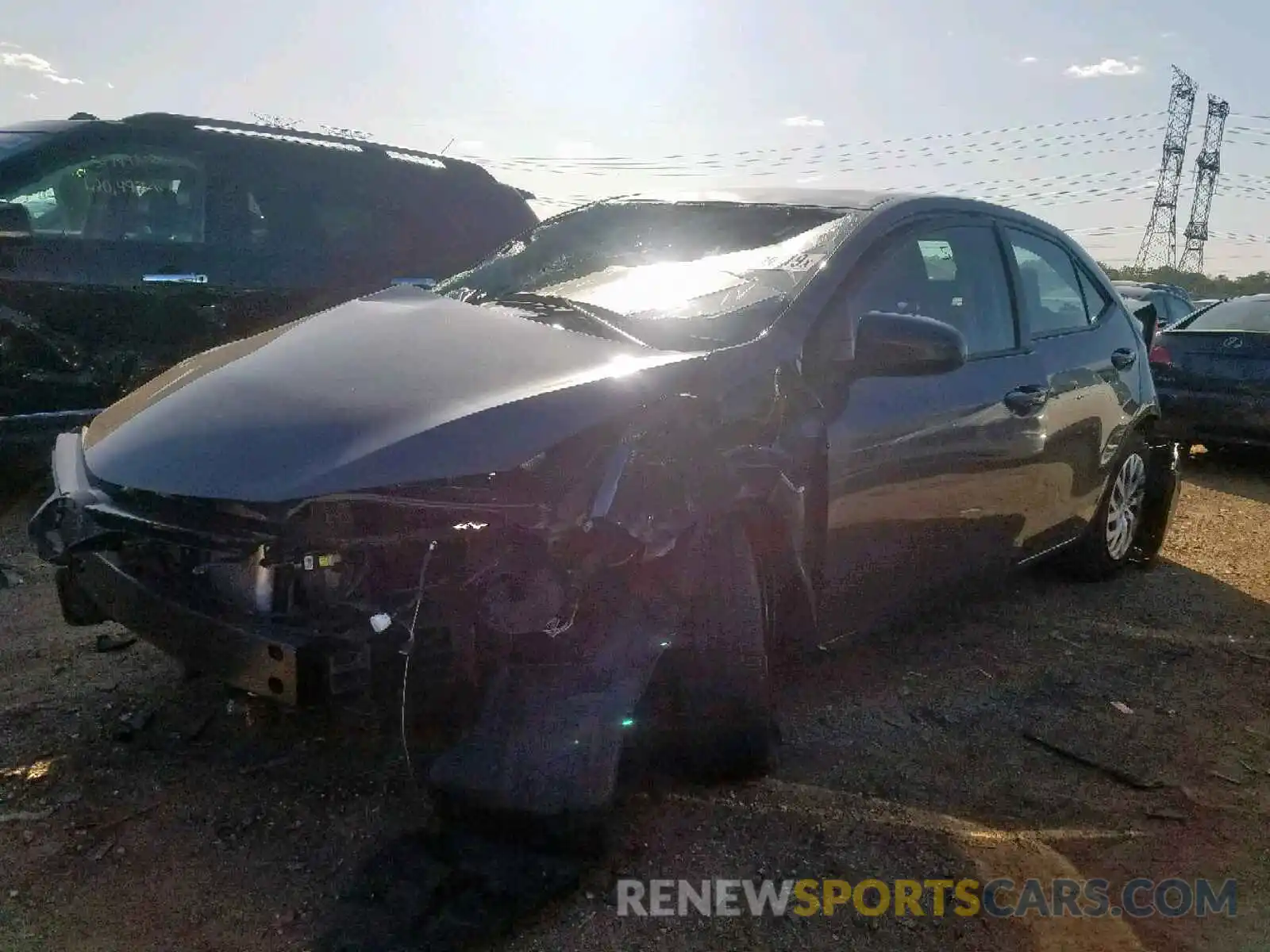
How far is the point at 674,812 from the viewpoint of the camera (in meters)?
2.88

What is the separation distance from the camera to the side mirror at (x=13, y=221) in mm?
4863

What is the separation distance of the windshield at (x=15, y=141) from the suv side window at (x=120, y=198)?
0.52 feet

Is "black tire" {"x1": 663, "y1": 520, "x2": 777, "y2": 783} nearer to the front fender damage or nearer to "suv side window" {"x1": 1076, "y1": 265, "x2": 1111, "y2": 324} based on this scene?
the front fender damage

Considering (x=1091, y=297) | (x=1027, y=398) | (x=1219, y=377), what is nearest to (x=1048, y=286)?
(x=1091, y=297)

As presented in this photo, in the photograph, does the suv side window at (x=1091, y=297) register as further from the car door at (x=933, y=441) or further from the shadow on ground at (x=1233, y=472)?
the shadow on ground at (x=1233, y=472)

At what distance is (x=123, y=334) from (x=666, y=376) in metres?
3.29

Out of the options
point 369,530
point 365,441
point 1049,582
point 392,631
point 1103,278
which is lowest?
point 1049,582

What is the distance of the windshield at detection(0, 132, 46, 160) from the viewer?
517 cm

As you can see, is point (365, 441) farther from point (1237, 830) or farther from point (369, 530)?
point (1237, 830)

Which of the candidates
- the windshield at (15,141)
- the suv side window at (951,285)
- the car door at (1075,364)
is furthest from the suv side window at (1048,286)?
the windshield at (15,141)

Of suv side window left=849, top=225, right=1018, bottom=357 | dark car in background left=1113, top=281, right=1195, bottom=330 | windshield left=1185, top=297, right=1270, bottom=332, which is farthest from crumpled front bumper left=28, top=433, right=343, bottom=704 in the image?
dark car in background left=1113, top=281, right=1195, bottom=330

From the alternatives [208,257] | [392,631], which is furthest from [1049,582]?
[208,257]

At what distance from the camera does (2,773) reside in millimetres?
2920

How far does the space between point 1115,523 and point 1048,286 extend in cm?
131
